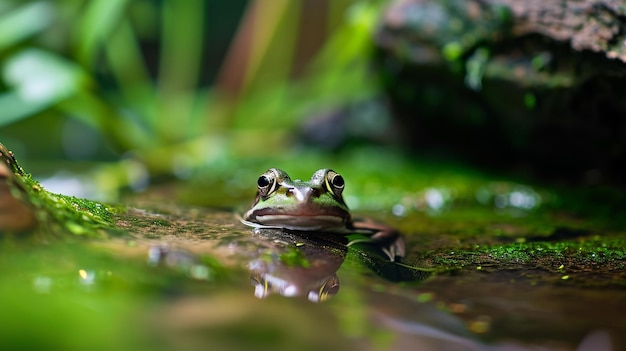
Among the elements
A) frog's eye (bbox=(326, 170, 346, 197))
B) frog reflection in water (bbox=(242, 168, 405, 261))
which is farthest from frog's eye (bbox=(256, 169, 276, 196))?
frog's eye (bbox=(326, 170, 346, 197))

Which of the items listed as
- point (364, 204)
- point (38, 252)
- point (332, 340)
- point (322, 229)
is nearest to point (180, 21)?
point (364, 204)

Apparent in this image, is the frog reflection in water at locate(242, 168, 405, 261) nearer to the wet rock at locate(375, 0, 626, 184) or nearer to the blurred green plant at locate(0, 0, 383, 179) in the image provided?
the wet rock at locate(375, 0, 626, 184)

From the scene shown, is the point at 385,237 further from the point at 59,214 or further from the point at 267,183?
the point at 59,214

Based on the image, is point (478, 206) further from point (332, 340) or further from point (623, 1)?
point (332, 340)

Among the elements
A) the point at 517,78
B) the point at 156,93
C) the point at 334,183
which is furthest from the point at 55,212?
the point at 156,93

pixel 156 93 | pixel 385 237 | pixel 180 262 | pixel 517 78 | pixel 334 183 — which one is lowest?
pixel 180 262

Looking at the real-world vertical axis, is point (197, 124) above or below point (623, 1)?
above

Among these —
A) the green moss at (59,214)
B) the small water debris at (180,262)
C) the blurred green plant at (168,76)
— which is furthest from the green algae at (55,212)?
the blurred green plant at (168,76)
